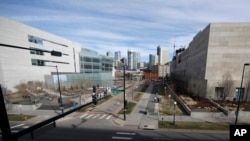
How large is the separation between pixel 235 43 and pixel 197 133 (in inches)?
1238

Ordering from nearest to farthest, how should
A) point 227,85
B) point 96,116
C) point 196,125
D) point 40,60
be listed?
point 196,125 < point 96,116 < point 227,85 < point 40,60

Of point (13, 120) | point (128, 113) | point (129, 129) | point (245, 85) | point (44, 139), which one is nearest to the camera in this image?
point (44, 139)

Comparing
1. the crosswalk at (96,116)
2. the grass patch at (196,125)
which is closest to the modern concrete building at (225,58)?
the grass patch at (196,125)

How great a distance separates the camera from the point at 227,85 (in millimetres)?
39062

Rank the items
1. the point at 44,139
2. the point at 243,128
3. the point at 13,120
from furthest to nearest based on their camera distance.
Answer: the point at 13,120 → the point at 44,139 → the point at 243,128

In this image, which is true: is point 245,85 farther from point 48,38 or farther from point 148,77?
point 148,77

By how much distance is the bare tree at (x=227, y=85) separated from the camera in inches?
1529

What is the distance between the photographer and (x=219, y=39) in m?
40.8

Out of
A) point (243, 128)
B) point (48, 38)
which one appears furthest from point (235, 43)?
point (48, 38)

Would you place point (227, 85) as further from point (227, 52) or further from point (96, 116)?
point (96, 116)

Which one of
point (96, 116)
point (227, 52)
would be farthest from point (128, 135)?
point (227, 52)

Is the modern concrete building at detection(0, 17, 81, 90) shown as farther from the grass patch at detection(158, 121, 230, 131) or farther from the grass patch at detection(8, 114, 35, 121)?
the grass patch at detection(158, 121, 230, 131)

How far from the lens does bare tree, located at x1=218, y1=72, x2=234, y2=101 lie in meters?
38.8

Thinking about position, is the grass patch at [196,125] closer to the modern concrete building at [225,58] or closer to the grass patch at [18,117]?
the modern concrete building at [225,58]
